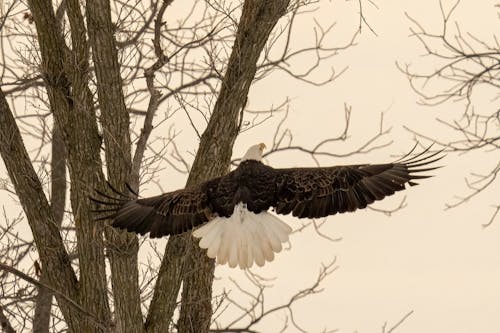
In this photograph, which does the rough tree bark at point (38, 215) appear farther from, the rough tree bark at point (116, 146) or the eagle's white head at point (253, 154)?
the eagle's white head at point (253, 154)

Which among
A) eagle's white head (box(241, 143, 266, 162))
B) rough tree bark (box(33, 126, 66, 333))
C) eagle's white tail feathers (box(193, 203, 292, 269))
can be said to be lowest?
eagle's white tail feathers (box(193, 203, 292, 269))

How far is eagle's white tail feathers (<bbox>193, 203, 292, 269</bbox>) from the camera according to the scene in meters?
6.71

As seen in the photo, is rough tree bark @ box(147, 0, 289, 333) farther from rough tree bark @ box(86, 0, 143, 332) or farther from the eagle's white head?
the eagle's white head

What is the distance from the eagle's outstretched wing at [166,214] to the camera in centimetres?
677

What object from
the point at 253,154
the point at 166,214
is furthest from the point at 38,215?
the point at 253,154

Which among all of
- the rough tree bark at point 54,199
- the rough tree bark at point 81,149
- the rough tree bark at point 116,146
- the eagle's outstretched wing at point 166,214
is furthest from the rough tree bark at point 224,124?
the rough tree bark at point 54,199

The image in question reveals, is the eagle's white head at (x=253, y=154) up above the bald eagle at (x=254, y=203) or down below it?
above

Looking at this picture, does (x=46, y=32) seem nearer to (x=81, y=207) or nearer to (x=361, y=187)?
(x=81, y=207)

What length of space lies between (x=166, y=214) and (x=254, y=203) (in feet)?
2.16

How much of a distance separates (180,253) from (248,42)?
67.7 inches

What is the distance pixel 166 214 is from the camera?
6859 millimetres

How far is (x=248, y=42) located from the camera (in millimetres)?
7477

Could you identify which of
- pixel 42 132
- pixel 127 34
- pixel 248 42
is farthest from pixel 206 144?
→ pixel 42 132

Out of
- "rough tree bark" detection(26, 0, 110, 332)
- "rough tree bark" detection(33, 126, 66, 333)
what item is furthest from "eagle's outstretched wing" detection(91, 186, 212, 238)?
"rough tree bark" detection(33, 126, 66, 333)
